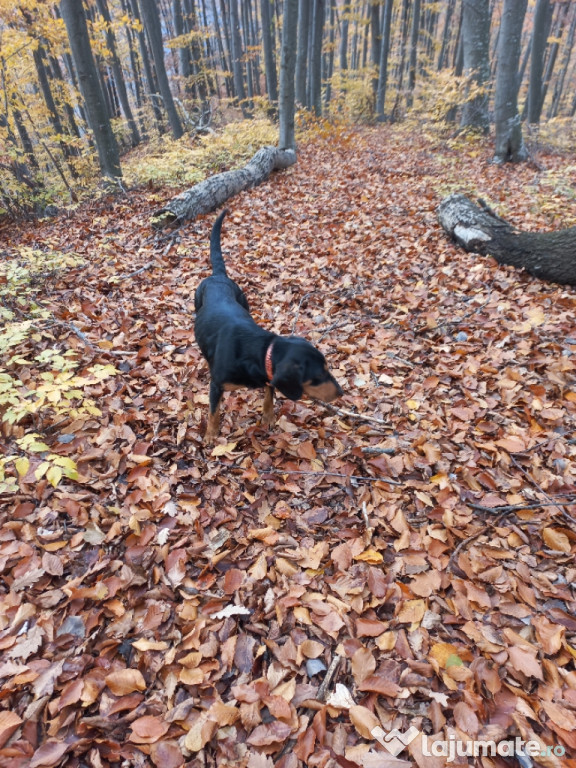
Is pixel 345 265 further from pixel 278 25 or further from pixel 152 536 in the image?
pixel 278 25

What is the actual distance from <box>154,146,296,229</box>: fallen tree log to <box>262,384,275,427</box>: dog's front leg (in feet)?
17.3

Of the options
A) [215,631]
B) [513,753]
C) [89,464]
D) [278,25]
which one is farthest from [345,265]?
[278,25]

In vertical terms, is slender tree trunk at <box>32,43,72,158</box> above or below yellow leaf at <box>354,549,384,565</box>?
above

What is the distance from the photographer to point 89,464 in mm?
3129

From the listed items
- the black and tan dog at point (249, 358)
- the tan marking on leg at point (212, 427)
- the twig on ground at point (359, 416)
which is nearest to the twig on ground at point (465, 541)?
the twig on ground at point (359, 416)

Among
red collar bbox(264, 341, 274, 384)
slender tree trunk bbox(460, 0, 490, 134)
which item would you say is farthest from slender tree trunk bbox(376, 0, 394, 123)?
red collar bbox(264, 341, 274, 384)

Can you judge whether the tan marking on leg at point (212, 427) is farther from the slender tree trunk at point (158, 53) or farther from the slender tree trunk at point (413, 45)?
the slender tree trunk at point (413, 45)

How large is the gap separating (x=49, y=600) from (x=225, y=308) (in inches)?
97.0

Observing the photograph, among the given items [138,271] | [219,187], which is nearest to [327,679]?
[138,271]

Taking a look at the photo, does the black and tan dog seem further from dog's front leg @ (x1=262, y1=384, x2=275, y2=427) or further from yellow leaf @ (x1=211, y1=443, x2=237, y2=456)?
yellow leaf @ (x1=211, y1=443, x2=237, y2=456)

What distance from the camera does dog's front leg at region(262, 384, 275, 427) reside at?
350 centimetres

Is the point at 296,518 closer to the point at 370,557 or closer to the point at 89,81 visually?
the point at 370,557

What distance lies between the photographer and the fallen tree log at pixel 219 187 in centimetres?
743

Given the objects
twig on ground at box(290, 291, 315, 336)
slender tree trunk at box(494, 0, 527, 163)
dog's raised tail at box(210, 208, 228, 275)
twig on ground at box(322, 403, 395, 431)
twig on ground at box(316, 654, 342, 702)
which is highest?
slender tree trunk at box(494, 0, 527, 163)
